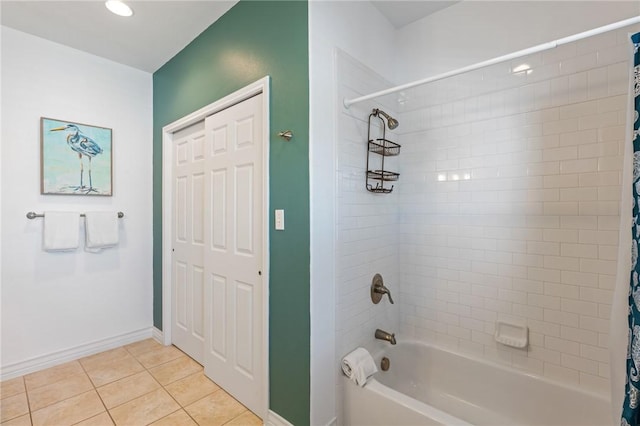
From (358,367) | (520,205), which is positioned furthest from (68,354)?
(520,205)

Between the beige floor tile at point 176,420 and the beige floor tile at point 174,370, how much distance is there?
15.6 inches

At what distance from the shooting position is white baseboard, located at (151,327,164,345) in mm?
2803

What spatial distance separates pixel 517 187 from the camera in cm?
177

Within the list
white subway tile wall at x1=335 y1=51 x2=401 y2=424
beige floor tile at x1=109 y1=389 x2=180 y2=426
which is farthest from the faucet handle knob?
beige floor tile at x1=109 y1=389 x2=180 y2=426

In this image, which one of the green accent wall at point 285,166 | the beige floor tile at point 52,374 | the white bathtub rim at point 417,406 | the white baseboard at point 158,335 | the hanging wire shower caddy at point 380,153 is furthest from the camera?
the white baseboard at point 158,335

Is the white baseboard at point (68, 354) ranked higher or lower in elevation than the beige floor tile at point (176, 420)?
higher

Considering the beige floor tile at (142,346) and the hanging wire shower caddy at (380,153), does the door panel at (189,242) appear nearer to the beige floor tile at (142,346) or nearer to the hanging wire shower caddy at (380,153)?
the beige floor tile at (142,346)

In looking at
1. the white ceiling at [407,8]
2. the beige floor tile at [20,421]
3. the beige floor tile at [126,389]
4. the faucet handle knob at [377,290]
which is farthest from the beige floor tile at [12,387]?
the white ceiling at [407,8]

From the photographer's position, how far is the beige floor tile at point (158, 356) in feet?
8.05

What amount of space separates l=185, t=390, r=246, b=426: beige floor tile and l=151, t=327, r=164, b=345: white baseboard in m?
1.09

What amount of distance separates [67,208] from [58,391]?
1391mm

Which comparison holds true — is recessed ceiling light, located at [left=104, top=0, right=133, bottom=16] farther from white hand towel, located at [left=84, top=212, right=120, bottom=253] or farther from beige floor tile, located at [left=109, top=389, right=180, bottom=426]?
beige floor tile, located at [left=109, top=389, right=180, bottom=426]

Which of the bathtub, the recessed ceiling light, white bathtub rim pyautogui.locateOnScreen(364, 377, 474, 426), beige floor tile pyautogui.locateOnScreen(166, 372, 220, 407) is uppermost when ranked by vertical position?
the recessed ceiling light

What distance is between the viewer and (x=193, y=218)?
2.51m
